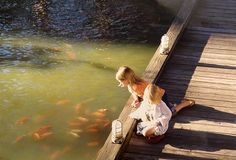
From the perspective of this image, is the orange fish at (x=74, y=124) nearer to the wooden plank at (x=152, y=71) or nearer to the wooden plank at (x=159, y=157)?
the wooden plank at (x=152, y=71)

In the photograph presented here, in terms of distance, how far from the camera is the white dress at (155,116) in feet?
20.6

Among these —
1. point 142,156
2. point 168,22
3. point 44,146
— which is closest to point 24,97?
point 44,146

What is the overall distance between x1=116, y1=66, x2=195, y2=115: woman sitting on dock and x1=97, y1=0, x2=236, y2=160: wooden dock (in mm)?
151

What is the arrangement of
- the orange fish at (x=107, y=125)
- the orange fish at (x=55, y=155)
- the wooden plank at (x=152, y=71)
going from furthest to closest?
1. the orange fish at (x=107, y=125)
2. the orange fish at (x=55, y=155)
3. the wooden plank at (x=152, y=71)

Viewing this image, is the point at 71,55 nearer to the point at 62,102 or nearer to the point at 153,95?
the point at 62,102

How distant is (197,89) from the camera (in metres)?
8.06

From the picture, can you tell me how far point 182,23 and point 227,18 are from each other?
7.89ft

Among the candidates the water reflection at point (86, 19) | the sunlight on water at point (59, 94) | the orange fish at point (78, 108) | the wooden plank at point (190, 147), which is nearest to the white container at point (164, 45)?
the sunlight on water at point (59, 94)

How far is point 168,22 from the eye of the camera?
1420 cm

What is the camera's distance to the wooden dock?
621 cm

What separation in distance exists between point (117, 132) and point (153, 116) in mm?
698

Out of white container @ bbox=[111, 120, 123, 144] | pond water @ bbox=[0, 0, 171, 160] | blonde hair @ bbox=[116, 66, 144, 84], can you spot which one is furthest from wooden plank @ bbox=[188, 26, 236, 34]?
white container @ bbox=[111, 120, 123, 144]

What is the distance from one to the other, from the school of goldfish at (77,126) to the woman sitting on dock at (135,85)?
1524mm

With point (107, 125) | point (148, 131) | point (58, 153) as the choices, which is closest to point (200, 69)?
point (107, 125)
